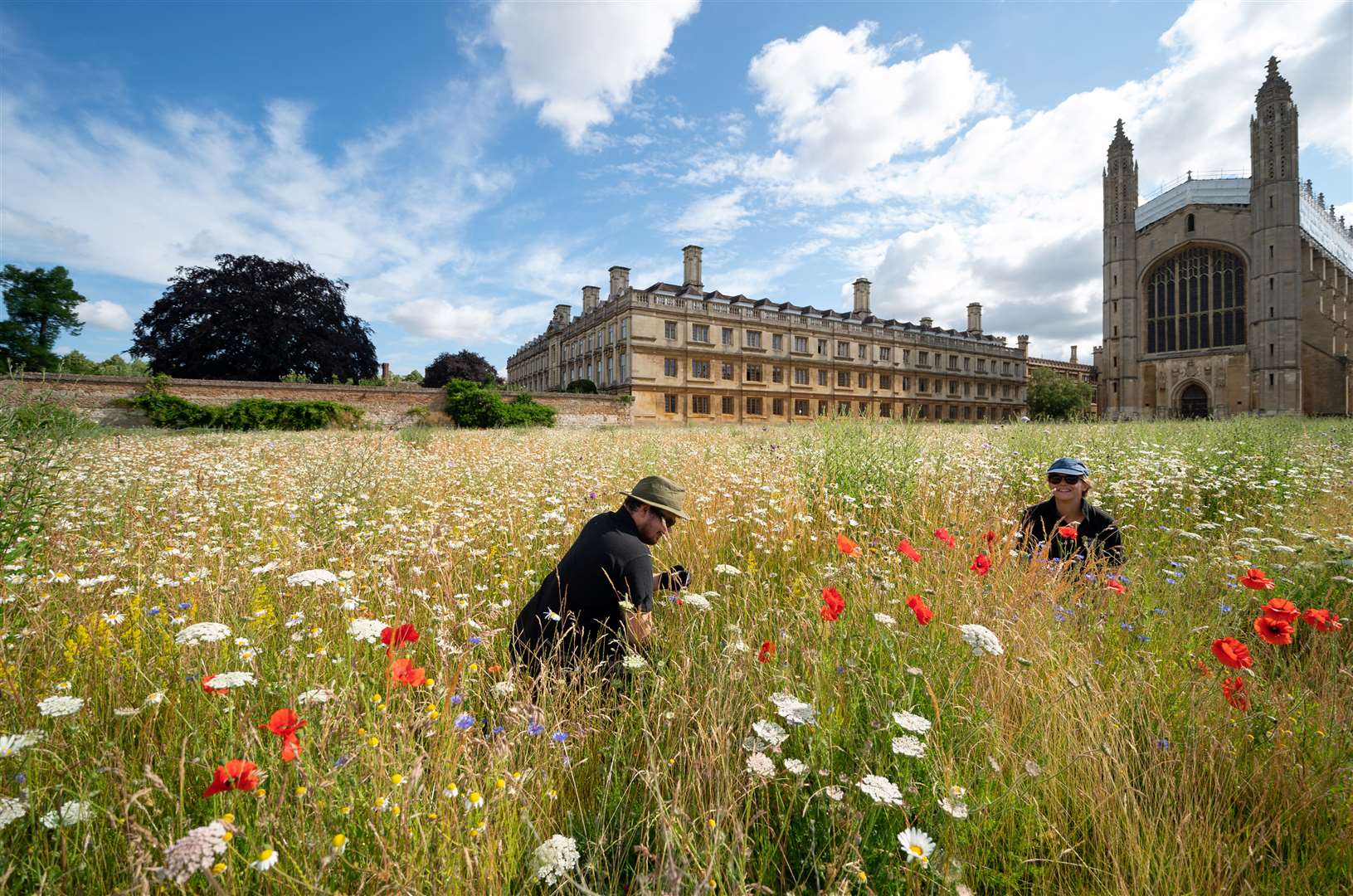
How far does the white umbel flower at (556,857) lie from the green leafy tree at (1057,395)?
52.4 m

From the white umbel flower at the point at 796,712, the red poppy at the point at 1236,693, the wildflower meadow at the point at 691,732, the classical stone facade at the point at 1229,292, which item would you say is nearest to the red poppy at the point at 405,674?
the wildflower meadow at the point at 691,732

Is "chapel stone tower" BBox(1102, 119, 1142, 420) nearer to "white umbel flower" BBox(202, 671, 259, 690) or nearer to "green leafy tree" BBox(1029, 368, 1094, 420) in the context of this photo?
"green leafy tree" BBox(1029, 368, 1094, 420)

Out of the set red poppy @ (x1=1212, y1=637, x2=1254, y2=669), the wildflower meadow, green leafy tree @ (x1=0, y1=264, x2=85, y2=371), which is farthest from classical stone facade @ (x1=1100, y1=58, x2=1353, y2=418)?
green leafy tree @ (x1=0, y1=264, x2=85, y2=371)

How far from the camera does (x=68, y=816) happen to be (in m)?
1.25

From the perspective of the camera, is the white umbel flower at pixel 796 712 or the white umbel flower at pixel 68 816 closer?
the white umbel flower at pixel 68 816

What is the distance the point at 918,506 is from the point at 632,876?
411 cm

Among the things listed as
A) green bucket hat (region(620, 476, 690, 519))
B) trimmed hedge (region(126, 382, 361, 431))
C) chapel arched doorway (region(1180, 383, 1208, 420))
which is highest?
chapel arched doorway (region(1180, 383, 1208, 420))

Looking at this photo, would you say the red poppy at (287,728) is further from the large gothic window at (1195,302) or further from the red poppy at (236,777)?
the large gothic window at (1195,302)

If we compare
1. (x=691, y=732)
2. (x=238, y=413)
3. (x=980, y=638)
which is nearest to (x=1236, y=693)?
(x=980, y=638)

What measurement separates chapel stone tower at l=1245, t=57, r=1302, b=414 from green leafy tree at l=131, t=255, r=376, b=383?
6502cm

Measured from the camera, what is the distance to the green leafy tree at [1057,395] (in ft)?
148

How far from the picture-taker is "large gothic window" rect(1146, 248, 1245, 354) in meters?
42.2

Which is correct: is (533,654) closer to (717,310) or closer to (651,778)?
(651,778)

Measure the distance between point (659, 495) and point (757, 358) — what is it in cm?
4628
